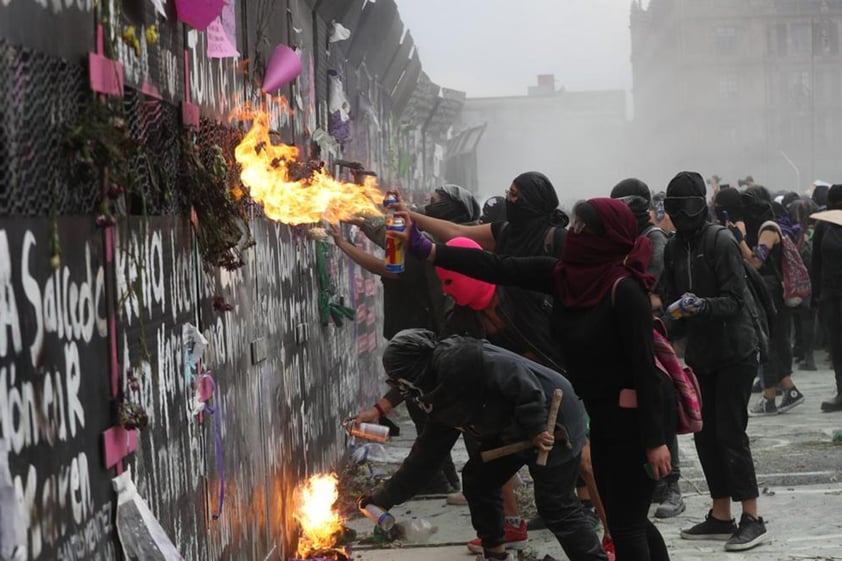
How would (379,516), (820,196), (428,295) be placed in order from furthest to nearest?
(820,196)
(428,295)
(379,516)

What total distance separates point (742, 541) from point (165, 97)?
14.6 feet

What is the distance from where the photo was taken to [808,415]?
11117 mm

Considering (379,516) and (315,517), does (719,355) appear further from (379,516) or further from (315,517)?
(315,517)

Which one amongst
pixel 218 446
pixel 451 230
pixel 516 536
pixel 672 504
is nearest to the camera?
pixel 218 446

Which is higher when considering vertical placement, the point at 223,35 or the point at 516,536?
the point at 223,35

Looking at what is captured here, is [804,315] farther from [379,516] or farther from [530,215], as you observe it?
[379,516]

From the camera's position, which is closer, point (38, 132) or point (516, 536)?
point (38, 132)

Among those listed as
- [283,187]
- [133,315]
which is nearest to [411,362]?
[283,187]

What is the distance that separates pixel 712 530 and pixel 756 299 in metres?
1.46

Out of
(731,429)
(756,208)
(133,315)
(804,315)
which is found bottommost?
(804,315)

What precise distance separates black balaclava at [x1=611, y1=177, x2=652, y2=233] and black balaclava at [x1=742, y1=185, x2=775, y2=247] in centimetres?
352

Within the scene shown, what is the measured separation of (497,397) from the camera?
548cm

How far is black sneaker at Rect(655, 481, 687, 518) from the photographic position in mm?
7391

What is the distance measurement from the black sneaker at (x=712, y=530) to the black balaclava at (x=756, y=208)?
204 inches
